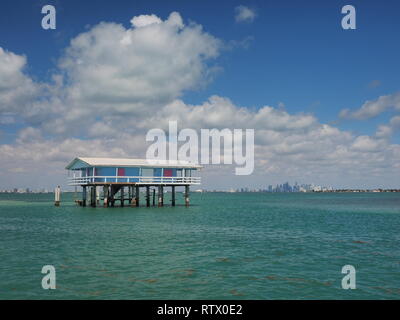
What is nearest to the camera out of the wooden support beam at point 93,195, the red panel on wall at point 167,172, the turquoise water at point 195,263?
the turquoise water at point 195,263

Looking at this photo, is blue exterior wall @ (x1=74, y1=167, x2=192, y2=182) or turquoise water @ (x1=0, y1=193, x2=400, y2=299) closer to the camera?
turquoise water @ (x1=0, y1=193, x2=400, y2=299)

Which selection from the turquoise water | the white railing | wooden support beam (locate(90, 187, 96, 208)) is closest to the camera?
the turquoise water

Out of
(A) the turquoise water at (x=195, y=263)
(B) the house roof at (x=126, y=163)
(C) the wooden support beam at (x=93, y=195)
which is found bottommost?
(A) the turquoise water at (x=195, y=263)

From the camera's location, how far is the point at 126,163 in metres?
55.6

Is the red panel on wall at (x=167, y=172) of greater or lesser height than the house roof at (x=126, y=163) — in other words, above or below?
below

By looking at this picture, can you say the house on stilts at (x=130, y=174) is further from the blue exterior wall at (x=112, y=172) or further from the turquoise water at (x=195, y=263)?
the turquoise water at (x=195, y=263)

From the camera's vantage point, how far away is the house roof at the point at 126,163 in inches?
2142

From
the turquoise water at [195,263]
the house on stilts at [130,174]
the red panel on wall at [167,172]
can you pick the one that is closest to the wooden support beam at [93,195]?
the house on stilts at [130,174]

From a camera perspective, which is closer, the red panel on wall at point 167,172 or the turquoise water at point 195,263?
the turquoise water at point 195,263

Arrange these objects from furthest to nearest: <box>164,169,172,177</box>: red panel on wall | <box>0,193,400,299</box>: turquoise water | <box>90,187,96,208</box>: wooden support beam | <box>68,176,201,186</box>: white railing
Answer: <box>90,187,96,208</box>: wooden support beam < <box>164,169,172,177</box>: red panel on wall < <box>68,176,201,186</box>: white railing < <box>0,193,400,299</box>: turquoise water

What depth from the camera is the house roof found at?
5440 centimetres

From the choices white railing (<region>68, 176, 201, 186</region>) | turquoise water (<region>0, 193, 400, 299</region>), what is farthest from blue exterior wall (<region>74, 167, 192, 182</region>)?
turquoise water (<region>0, 193, 400, 299</region>)

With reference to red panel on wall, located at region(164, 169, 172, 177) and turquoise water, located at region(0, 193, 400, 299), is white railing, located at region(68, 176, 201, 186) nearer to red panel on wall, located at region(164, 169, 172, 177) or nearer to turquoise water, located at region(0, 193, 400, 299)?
red panel on wall, located at region(164, 169, 172, 177)
